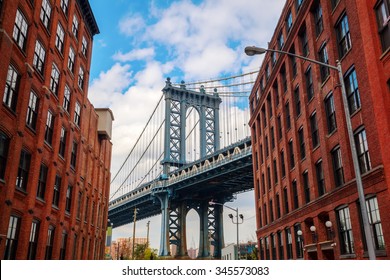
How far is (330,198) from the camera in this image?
22.4m

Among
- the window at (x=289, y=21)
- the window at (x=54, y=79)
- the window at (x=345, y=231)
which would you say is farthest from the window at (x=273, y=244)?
the window at (x=54, y=79)

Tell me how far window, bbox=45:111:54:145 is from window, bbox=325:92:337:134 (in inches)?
670

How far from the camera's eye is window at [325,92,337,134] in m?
22.7

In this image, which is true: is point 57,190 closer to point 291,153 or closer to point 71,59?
point 71,59

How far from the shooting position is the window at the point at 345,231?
66.4ft

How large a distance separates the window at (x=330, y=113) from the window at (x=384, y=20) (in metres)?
5.96

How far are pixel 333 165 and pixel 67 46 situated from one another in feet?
63.7

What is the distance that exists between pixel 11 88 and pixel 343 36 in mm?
17695

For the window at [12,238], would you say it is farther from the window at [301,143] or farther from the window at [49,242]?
the window at [301,143]

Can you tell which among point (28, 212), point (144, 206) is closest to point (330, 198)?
point (28, 212)

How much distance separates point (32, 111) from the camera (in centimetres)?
2142

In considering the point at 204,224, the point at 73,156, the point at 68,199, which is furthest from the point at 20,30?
the point at 204,224

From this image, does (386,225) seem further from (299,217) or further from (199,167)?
(199,167)

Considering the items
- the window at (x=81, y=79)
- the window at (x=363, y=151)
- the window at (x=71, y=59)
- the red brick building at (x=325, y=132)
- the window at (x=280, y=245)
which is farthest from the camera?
the window at (x=280, y=245)
